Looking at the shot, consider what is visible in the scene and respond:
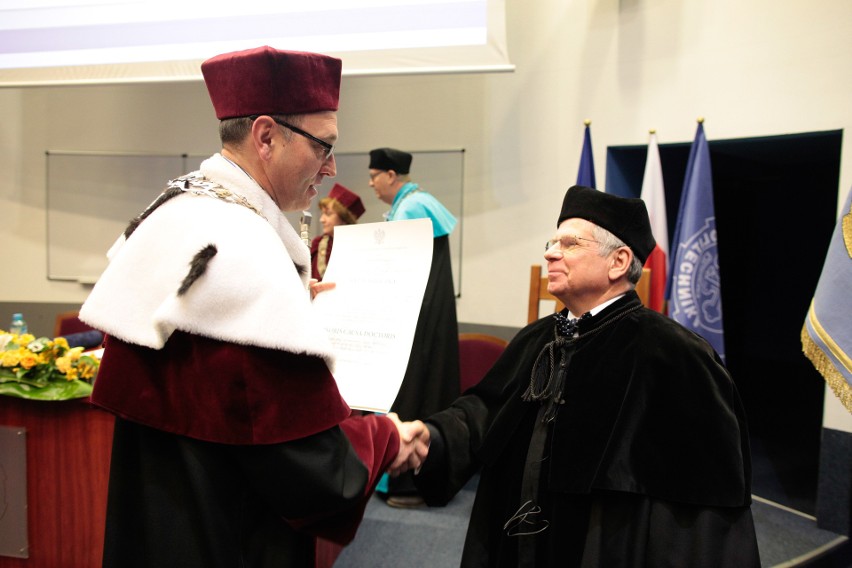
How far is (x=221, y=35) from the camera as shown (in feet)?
13.6

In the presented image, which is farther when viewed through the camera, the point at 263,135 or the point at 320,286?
the point at 320,286

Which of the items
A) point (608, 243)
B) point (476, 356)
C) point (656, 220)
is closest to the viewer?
point (608, 243)

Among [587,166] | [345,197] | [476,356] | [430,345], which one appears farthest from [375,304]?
[345,197]

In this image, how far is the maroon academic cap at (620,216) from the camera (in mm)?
1807

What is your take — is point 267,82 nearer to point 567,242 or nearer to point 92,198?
point 567,242

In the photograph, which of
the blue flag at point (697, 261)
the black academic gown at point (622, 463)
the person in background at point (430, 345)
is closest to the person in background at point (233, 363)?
the black academic gown at point (622, 463)

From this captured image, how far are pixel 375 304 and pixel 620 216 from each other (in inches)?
31.1

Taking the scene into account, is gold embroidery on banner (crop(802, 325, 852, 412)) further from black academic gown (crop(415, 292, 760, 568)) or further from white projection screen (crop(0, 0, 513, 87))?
white projection screen (crop(0, 0, 513, 87))

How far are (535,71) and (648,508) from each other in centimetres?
405

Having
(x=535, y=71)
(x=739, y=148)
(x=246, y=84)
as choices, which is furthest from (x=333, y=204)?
(x=246, y=84)

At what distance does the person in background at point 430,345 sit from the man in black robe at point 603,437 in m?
1.85

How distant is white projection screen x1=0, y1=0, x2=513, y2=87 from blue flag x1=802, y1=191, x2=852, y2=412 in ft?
7.33

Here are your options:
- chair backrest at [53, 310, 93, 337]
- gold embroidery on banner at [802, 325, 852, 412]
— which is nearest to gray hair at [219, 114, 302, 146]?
gold embroidery on banner at [802, 325, 852, 412]

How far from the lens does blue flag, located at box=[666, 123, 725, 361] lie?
149 inches
